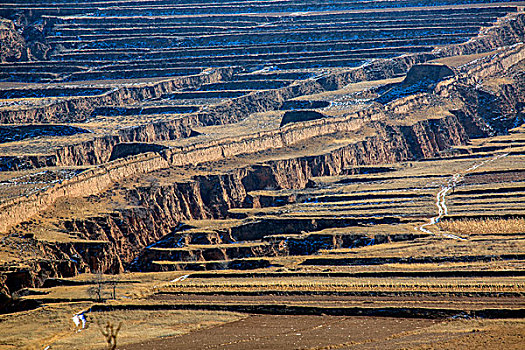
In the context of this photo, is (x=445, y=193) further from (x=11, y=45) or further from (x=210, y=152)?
(x=11, y=45)

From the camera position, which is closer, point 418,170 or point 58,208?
point 58,208

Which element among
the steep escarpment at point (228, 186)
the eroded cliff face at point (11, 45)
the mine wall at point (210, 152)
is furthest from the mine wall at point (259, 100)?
the eroded cliff face at point (11, 45)

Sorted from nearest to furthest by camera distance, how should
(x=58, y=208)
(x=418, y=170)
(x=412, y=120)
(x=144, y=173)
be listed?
1. (x=58, y=208)
2. (x=144, y=173)
3. (x=418, y=170)
4. (x=412, y=120)

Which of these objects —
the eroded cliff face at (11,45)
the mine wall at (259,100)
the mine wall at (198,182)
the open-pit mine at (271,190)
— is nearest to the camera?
the open-pit mine at (271,190)

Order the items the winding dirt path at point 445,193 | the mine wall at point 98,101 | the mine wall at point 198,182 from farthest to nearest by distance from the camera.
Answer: the mine wall at point 98,101
the winding dirt path at point 445,193
the mine wall at point 198,182

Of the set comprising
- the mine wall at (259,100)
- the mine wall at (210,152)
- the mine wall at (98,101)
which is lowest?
the mine wall at (210,152)

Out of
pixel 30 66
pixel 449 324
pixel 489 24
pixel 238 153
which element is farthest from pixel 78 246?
pixel 489 24

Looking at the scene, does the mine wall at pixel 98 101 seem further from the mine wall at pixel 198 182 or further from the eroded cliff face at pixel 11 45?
the eroded cliff face at pixel 11 45

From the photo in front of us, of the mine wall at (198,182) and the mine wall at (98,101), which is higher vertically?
the mine wall at (98,101)

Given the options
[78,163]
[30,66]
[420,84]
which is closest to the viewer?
[78,163]

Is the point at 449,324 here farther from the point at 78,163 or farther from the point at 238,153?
the point at 78,163
